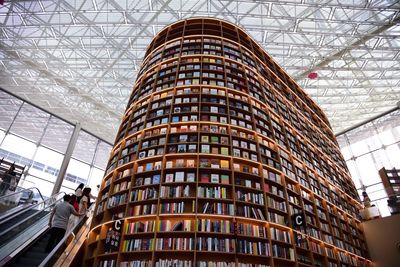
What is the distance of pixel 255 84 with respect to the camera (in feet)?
20.7

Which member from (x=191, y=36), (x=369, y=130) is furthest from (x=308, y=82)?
(x=191, y=36)

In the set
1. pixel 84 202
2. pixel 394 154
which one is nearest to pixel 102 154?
pixel 84 202

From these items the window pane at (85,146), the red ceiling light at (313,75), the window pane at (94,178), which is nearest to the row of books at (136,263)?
the red ceiling light at (313,75)

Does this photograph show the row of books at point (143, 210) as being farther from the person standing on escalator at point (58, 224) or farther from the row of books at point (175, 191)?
the person standing on escalator at point (58, 224)

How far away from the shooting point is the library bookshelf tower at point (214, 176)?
3871 millimetres

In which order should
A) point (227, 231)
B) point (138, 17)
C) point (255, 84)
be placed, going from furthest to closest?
point (138, 17) → point (255, 84) → point (227, 231)

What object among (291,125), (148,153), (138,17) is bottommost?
(148,153)

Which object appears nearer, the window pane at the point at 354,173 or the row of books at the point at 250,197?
the row of books at the point at 250,197

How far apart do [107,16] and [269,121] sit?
24.8ft

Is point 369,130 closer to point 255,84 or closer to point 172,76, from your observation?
point 255,84

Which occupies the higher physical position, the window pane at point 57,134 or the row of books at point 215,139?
the window pane at point 57,134

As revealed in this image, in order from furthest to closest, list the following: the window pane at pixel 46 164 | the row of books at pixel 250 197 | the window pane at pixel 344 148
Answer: the window pane at pixel 344 148, the window pane at pixel 46 164, the row of books at pixel 250 197

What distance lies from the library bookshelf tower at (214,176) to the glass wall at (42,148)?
982cm

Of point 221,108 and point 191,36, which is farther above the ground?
point 191,36
